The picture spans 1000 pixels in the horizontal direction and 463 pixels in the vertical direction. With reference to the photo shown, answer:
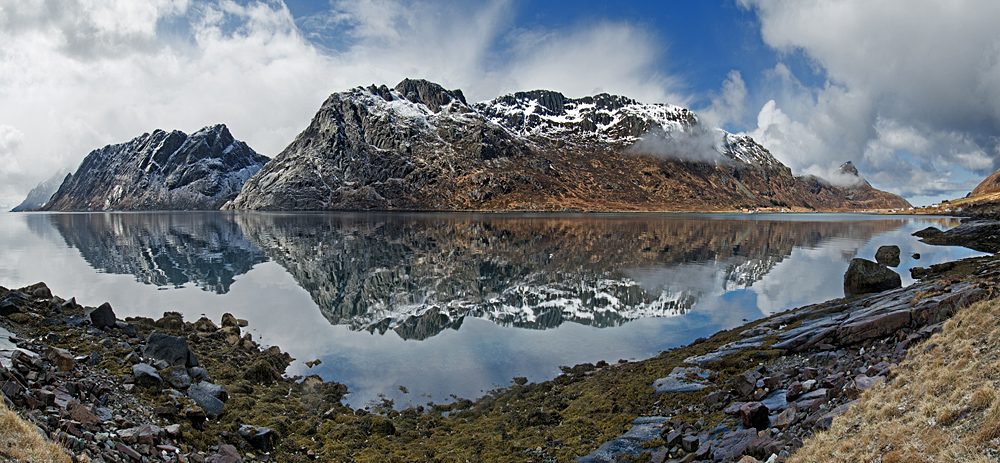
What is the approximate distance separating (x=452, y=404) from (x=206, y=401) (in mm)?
9048

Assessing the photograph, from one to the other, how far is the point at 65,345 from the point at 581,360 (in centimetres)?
2232

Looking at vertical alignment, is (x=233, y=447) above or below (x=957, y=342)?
below

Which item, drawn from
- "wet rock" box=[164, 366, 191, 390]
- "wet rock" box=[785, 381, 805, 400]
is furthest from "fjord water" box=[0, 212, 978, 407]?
"wet rock" box=[785, 381, 805, 400]

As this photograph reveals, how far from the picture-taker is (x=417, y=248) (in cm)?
7200

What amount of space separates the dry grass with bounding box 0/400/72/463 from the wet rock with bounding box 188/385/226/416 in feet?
22.4

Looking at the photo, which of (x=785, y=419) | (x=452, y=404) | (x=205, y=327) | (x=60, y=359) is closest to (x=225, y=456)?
(x=60, y=359)

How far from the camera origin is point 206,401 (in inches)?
606

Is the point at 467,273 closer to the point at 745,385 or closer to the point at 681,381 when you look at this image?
the point at 681,381

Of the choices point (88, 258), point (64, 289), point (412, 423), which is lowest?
point (412, 423)

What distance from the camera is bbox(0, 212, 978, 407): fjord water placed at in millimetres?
23891

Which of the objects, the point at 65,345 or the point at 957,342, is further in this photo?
the point at 65,345

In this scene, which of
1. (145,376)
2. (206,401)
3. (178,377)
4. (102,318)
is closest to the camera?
(145,376)

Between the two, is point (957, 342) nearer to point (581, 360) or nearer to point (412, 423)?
point (581, 360)

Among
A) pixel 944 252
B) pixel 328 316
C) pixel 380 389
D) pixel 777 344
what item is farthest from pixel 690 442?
pixel 944 252
